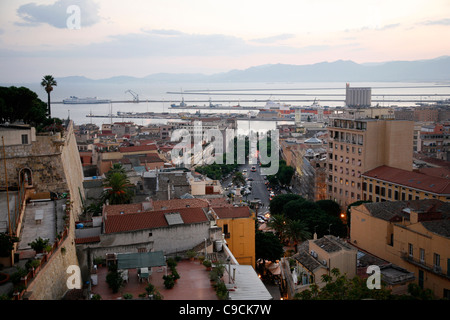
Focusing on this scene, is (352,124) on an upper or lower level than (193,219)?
upper

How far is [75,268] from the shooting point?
22.7ft

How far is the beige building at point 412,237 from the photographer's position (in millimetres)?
9539

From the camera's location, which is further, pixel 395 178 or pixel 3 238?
pixel 395 178

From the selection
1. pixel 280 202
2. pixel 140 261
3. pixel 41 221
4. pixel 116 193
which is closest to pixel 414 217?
pixel 140 261

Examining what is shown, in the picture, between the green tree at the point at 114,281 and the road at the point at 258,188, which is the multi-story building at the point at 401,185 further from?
the green tree at the point at 114,281

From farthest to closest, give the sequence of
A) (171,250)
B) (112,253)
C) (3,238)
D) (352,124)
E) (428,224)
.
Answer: (352,124)
(428,224)
(171,250)
(112,253)
(3,238)

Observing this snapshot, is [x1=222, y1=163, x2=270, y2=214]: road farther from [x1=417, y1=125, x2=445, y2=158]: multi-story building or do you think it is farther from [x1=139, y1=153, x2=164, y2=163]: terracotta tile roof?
[x1=417, y1=125, x2=445, y2=158]: multi-story building

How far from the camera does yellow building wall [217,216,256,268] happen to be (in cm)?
1086

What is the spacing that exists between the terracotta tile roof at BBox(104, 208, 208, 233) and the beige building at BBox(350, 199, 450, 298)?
4.97m

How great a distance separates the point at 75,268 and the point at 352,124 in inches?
717

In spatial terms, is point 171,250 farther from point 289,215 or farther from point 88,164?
point 88,164
